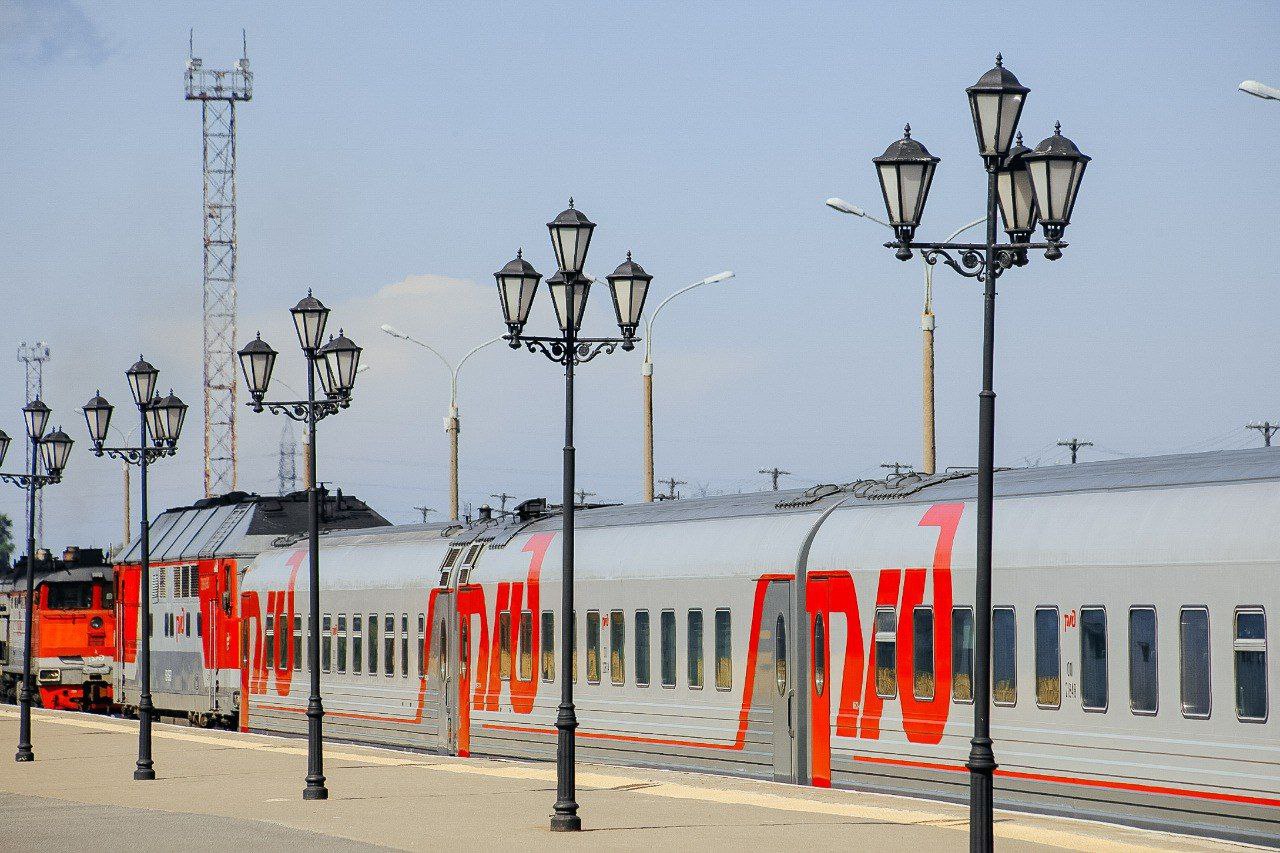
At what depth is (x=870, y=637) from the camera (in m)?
22.7

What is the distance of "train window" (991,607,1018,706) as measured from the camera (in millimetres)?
20391

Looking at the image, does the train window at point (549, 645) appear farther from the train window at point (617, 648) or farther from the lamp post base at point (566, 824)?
the lamp post base at point (566, 824)

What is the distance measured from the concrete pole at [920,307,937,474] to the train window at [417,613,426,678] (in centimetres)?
879

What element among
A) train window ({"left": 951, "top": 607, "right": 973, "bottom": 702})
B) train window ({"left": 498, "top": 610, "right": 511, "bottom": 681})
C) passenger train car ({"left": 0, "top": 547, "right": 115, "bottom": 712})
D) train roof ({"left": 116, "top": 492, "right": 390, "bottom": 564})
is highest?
Result: train roof ({"left": 116, "top": 492, "right": 390, "bottom": 564})

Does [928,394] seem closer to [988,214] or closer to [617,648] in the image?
[617,648]

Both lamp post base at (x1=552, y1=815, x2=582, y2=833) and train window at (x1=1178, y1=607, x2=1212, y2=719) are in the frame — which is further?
lamp post base at (x1=552, y1=815, x2=582, y2=833)

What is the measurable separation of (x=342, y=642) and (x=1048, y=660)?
19.4 meters

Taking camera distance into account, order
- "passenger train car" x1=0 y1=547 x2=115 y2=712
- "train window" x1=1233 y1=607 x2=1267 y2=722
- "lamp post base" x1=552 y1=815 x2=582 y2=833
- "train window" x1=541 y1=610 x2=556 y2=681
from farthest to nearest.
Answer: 1. "passenger train car" x1=0 y1=547 x2=115 y2=712
2. "train window" x1=541 y1=610 x2=556 y2=681
3. "lamp post base" x1=552 y1=815 x2=582 y2=833
4. "train window" x1=1233 y1=607 x2=1267 y2=722

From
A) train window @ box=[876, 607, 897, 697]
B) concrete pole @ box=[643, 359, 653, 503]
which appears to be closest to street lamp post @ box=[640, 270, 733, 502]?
concrete pole @ box=[643, 359, 653, 503]

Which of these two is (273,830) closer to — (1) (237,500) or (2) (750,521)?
(2) (750,521)

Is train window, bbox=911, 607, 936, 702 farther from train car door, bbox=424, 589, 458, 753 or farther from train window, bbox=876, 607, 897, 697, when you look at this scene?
train car door, bbox=424, 589, 458, 753

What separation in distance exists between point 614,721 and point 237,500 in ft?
63.2

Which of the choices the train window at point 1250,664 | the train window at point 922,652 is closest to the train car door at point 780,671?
the train window at point 922,652

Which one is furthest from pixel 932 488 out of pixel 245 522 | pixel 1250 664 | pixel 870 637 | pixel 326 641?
pixel 245 522
